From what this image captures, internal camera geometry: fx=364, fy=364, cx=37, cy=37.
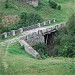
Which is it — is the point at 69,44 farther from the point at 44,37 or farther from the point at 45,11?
the point at 45,11

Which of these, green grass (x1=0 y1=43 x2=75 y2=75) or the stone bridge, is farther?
the stone bridge

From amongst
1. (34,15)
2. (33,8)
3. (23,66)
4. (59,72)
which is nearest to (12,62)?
(23,66)

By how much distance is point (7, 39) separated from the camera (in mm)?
40188

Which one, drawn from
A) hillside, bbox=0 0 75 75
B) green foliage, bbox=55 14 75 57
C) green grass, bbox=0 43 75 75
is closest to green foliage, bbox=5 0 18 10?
hillside, bbox=0 0 75 75

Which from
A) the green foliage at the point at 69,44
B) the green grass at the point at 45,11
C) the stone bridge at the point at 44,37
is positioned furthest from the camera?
the green grass at the point at 45,11

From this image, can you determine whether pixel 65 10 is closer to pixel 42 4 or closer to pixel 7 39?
pixel 42 4

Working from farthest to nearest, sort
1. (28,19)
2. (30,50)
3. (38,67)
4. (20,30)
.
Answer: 1. (28,19)
2. (20,30)
3. (30,50)
4. (38,67)

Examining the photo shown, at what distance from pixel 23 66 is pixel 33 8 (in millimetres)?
29369

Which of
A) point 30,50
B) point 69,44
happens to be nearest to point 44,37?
point 69,44

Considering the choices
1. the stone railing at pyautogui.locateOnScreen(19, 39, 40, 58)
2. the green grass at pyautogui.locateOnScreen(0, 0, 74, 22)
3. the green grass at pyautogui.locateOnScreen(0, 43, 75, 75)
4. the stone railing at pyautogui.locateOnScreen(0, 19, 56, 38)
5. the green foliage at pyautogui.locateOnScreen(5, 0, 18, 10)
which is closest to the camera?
the green grass at pyautogui.locateOnScreen(0, 43, 75, 75)

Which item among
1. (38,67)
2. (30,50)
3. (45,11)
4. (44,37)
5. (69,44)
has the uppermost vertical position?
(38,67)

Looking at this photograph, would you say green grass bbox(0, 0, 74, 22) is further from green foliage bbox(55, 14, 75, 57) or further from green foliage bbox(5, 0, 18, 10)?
green foliage bbox(55, 14, 75, 57)

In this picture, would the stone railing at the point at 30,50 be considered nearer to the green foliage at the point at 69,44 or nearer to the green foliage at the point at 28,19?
the green foliage at the point at 69,44

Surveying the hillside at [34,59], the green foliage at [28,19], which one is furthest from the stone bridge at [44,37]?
the green foliage at [28,19]
